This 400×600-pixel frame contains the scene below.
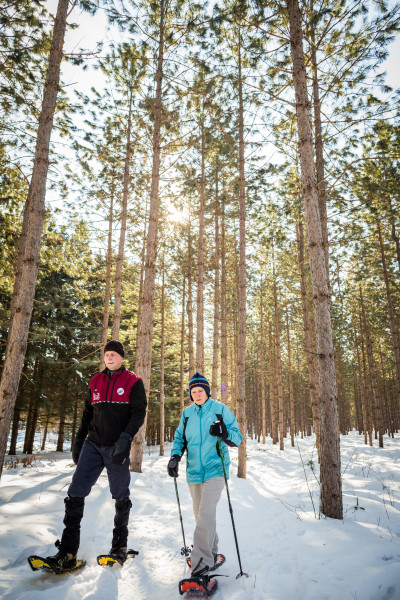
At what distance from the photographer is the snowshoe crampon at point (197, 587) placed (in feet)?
9.18

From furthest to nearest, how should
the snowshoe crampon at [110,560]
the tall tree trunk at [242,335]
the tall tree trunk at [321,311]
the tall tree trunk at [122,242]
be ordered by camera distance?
the tall tree trunk at [122,242] → the tall tree trunk at [242,335] → the tall tree trunk at [321,311] → the snowshoe crampon at [110,560]

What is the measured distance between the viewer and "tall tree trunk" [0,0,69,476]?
5.06 m

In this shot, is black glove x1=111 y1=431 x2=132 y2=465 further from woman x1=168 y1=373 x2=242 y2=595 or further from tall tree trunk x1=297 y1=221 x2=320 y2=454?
tall tree trunk x1=297 y1=221 x2=320 y2=454

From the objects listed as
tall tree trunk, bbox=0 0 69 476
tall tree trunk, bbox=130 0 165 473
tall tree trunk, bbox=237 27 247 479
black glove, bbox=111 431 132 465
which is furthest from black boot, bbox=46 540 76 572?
tall tree trunk, bbox=237 27 247 479

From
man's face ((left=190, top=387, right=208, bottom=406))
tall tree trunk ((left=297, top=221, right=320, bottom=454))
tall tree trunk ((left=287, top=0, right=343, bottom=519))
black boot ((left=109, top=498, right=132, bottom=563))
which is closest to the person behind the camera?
black boot ((left=109, top=498, right=132, bottom=563))

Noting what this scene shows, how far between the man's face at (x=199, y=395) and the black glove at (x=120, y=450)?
927 mm

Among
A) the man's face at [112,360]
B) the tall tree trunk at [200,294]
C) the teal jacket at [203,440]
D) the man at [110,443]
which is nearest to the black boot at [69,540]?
the man at [110,443]

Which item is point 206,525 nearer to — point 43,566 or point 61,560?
point 61,560

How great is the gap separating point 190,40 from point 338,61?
429 centimetres

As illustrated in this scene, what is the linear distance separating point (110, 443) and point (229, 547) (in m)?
2.41

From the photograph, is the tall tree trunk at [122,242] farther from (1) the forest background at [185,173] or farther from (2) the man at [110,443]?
(2) the man at [110,443]

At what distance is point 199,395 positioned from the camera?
3.80m

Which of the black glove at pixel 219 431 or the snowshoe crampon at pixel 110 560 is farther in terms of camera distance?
the black glove at pixel 219 431

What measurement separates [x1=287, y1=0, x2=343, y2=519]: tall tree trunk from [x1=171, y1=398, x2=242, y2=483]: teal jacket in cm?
232
